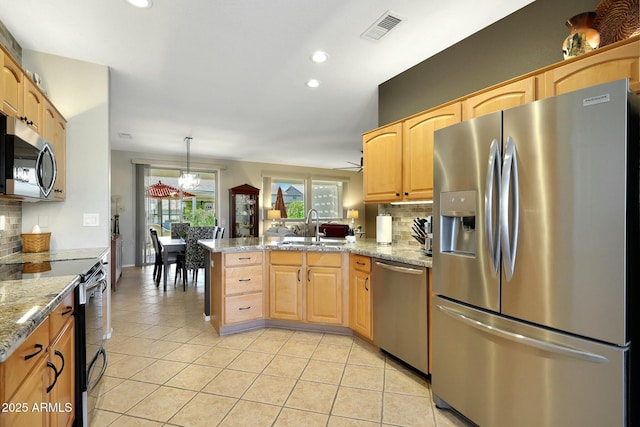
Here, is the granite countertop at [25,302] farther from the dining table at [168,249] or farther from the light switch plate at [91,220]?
the dining table at [168,249]

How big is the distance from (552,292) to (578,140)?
0.65 meters

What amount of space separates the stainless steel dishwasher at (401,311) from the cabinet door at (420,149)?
68cm

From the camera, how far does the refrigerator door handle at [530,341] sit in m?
1.24

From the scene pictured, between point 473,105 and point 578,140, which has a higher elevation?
point 473,105

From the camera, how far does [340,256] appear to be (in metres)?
3.04

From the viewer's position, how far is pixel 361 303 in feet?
9.39

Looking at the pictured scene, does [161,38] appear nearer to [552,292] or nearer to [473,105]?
[473,105]

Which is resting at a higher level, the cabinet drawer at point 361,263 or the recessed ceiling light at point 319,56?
the recessed ceiling light at point 319,56

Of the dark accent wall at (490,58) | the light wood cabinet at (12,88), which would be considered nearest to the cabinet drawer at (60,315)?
the light wood cabinet at (12,88)

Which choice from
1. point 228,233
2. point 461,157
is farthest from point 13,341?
point 228,233

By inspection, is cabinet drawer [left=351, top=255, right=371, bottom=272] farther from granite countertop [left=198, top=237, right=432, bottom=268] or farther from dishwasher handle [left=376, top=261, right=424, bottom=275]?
dishwasher handle [left=376, top=261, right=424, bottom=275]

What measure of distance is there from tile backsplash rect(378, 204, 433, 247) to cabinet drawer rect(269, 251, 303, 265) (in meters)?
1.04

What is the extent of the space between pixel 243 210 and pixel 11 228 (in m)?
5.52

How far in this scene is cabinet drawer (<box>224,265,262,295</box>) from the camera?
3.08 meters
